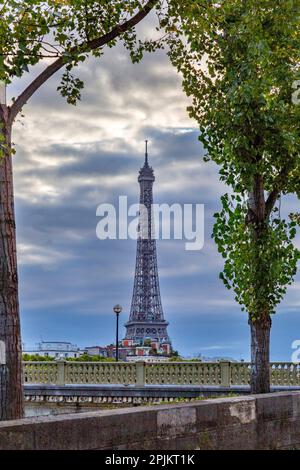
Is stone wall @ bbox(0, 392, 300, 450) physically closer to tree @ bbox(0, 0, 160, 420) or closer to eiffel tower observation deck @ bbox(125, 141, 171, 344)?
tree @ bbox(0, 0, 160, 420)

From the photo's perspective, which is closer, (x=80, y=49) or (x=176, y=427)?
(x=176, y=427)

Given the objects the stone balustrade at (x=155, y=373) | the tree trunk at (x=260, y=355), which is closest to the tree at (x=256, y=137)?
the tree trunk at (x=260, y=355)

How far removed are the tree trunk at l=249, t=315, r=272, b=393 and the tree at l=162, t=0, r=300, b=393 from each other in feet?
0.07

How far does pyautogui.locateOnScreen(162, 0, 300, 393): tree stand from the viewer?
15.0 meters

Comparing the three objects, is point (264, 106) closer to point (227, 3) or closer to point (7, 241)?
point (227, 3)

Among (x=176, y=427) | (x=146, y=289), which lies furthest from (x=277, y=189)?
(x=146, y=289)

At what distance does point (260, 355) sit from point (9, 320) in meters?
5.93

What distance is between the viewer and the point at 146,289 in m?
98.6

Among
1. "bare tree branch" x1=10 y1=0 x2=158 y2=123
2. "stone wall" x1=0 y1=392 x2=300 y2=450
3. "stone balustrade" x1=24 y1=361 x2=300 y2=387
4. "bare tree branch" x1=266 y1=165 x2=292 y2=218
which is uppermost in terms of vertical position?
"bare tree branch" x1=10 y1=0 x2=158 y2=123

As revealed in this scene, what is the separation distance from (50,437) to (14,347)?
476cm

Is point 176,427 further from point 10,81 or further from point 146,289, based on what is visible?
point 146,289

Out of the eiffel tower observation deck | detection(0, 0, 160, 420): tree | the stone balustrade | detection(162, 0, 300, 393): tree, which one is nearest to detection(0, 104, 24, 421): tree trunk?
detection(0, 0, 160, 420): tree

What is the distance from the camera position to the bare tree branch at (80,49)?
1295cm
